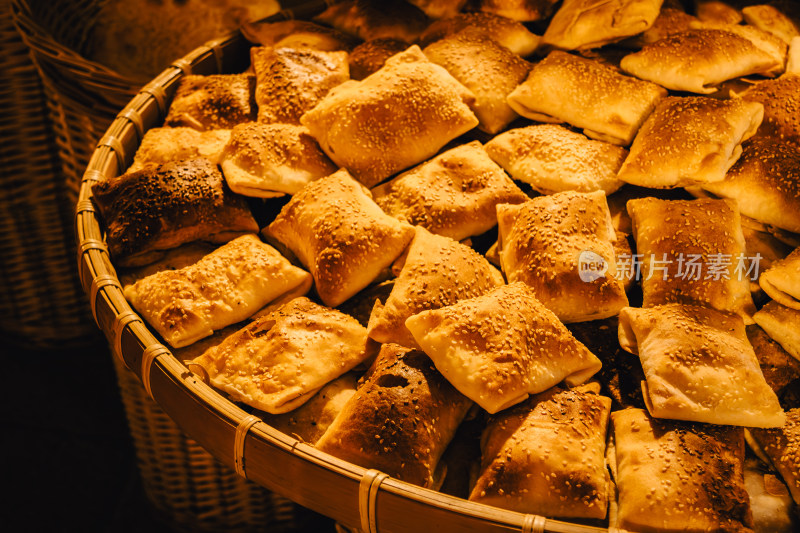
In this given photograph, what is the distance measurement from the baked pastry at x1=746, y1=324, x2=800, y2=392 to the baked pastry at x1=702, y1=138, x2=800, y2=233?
0.47 metres

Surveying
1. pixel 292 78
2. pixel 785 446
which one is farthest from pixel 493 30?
pixel 785 446

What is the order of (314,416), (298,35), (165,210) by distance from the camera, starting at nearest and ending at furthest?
(314,416), (165,210), (298,35)

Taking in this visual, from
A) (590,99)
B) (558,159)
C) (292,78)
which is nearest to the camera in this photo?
(558,159)

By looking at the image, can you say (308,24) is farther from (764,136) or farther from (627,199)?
(764,136)

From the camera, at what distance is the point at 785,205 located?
2279 mm

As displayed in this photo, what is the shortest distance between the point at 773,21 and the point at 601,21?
90 cm

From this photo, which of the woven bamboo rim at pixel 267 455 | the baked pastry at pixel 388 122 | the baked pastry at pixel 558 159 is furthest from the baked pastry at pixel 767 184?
the woven bamboo rim at pixel 267 455

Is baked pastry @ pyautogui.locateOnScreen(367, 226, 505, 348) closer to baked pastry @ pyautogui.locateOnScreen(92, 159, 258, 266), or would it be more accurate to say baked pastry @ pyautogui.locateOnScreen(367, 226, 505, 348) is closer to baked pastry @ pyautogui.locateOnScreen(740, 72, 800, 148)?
baked pastry @ pyautogui.locateOnScreen(92, 159, 258, 266)

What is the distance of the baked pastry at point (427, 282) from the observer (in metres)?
2.07

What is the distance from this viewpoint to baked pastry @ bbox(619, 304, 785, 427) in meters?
1.84

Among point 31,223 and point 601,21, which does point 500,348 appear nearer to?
point 601,21

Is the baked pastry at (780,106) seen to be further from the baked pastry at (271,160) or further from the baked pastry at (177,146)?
the baked pastry at (177,146)

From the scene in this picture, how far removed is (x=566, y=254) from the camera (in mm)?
2174

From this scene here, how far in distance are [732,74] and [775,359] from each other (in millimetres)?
1297
